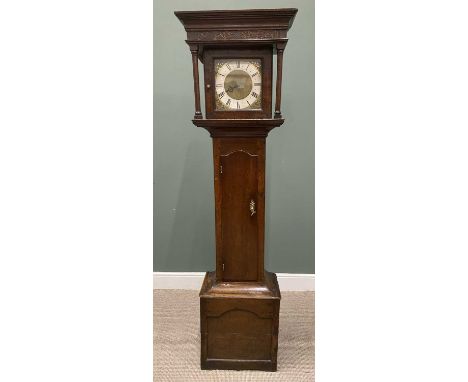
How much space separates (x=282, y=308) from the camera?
2568 millimetres

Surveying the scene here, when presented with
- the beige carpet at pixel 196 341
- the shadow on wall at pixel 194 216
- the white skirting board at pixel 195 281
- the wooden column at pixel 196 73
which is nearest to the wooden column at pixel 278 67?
the wooden column at pixel 196 73

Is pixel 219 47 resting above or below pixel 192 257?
Result: above

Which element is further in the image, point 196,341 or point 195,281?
point 195,281

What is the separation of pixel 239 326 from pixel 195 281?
990mm

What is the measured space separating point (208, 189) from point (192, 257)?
52 cm

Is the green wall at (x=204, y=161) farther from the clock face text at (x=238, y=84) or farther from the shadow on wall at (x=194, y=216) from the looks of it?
the clock face text at (x=238, y=84)

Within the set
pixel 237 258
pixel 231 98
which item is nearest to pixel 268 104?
pixel 231 98

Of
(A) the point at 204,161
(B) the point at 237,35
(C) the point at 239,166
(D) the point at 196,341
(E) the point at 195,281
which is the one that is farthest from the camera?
(E) the point at 195,281

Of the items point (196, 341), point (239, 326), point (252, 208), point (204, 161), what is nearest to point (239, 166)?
point (252, 208)

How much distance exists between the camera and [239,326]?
6.22ft

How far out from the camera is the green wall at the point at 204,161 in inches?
103

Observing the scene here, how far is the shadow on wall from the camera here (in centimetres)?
273

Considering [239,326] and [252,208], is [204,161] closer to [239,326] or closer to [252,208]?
[252,208]

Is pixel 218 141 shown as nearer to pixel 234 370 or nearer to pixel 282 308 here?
pixel 234 370
